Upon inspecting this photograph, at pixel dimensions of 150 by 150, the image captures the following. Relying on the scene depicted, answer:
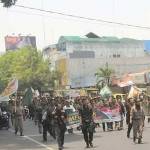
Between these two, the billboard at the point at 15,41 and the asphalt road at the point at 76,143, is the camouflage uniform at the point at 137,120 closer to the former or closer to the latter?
the asphalt road at the point at 76,143

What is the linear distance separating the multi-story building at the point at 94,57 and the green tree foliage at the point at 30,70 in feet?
23.4

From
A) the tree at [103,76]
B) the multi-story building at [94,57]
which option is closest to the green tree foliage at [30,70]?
the tree at [103,76]

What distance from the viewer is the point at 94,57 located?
11644 cm

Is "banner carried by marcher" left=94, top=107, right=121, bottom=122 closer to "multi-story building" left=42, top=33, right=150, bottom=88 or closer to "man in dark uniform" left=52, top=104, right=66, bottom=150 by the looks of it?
"man in dark uniform" left=52, top=104, right=66, bottom=150

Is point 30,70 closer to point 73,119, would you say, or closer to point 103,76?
point 103,76

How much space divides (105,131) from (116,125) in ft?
5.24

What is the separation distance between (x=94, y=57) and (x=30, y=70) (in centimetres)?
2569

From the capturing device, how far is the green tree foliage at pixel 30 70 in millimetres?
92312

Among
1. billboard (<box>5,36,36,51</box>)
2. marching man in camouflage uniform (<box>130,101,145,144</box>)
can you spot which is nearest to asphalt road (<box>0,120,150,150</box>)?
marching man in camouflage uniform (<box>130,101,145,144</box>)

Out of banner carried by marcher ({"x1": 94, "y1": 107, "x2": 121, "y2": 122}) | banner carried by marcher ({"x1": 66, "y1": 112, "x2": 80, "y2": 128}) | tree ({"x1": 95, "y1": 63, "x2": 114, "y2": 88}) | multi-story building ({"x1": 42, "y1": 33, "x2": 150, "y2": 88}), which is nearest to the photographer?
banner carried by marcher ({"x1": 66, "y1": 112, "x2": 80, "y2": 128})

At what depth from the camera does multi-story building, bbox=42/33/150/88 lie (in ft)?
347

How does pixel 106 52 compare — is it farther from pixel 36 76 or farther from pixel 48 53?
pixel 36 76

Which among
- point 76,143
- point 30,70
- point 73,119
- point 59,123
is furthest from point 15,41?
point 59,123

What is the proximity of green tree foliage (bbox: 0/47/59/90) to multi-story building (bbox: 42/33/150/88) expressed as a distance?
23.4 ft
